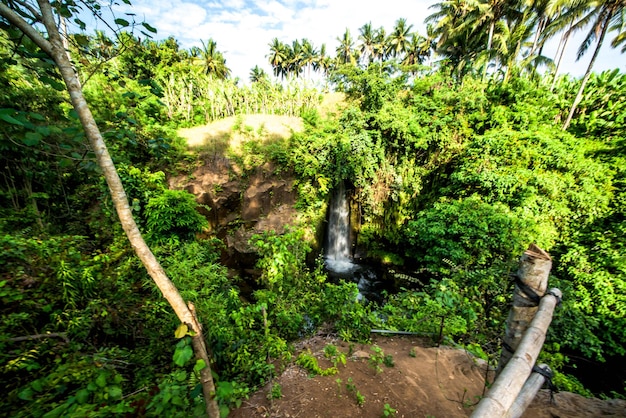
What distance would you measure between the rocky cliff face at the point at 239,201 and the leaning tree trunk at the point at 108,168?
7069mm

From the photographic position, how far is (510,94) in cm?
874

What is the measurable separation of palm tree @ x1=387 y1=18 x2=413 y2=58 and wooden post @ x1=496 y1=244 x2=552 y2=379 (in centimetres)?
3002

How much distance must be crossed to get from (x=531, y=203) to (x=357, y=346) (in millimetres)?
6947

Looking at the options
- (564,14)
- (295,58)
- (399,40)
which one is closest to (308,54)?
(295,58)

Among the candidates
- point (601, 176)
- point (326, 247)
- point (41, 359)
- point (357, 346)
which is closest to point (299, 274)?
point (357, 346)

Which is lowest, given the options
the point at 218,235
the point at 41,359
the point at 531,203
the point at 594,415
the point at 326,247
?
the point at 326,247

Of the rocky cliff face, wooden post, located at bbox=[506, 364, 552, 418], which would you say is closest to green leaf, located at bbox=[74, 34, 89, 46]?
wooden post, located at bbox=[506, 364, 552, 418]

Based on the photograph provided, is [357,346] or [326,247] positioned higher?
[357,346]

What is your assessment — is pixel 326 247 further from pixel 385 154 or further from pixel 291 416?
pixel 291 416

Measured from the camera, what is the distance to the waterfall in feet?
37.7

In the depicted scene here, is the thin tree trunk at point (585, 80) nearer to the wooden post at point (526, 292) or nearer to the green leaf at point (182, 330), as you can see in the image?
the wooden post at point (526, 292)

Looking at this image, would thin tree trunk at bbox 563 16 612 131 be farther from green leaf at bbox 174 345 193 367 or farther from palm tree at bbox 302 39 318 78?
palm tree at bbox 302 39 318 78

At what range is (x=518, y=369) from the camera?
149 centimetres

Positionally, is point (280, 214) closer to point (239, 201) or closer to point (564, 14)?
point (239, 201)
